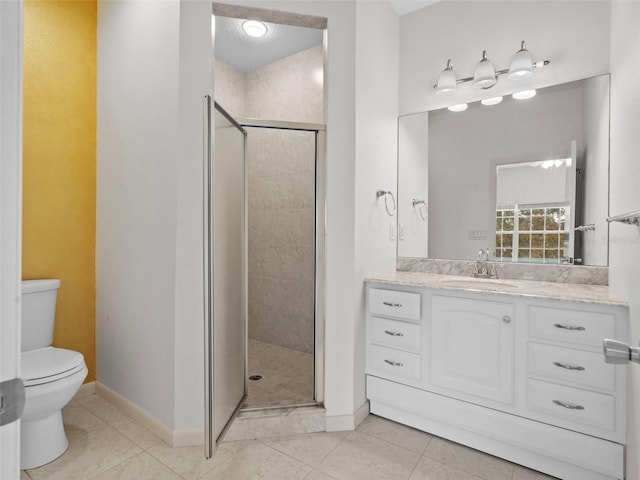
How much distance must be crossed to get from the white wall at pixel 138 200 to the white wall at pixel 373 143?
1.01 meters

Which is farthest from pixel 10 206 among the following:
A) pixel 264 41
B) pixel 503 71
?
pixel 264 41

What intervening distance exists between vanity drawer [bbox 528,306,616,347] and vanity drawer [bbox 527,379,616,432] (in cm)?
22

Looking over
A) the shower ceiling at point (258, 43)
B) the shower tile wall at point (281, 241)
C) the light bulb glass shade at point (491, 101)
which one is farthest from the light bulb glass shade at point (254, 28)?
the light bulb glass shade at point (491, 101)

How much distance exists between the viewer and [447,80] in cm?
242

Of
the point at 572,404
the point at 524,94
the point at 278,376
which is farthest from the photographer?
the point at 278,376

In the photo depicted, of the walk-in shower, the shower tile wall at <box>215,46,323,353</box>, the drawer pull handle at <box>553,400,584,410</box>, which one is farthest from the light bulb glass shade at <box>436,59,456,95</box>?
the drawer pull handle at <box>553,400,584,410</box>

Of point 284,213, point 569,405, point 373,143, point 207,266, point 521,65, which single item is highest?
point 521,65

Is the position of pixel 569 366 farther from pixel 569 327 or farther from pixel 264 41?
pixel 264 41

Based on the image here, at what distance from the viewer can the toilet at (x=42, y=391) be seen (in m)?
1.66

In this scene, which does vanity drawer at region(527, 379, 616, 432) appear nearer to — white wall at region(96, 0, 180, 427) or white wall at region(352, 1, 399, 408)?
white wall at region(352, 1, 399, 408)

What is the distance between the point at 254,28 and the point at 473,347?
2.63 m

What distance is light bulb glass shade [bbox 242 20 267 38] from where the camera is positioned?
8.59 feet

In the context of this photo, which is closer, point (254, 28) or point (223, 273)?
point (223, 273)

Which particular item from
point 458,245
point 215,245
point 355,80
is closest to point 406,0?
point 355,80
